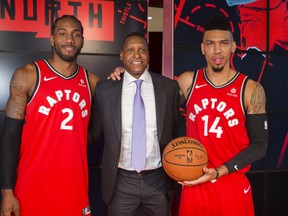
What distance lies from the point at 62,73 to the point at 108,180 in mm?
714

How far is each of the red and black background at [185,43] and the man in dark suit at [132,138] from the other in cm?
98

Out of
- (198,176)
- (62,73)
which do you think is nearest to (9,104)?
(62,73)

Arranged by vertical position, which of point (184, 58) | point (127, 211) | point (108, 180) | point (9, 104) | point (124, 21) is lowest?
point (127, 211)

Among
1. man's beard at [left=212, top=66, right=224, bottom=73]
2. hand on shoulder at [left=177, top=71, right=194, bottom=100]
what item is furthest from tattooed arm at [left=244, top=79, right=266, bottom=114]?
hand on shoulder at [left=177, top=71, right=194, bottom=100]

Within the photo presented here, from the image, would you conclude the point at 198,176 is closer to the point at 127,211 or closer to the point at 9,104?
the point at 127,211

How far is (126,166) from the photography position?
79.2 inches

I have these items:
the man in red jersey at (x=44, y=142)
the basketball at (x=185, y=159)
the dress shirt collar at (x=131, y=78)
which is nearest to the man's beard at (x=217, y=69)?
the dress shirt collar at (x=131, y=78)

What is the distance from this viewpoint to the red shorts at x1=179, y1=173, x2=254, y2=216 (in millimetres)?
2008

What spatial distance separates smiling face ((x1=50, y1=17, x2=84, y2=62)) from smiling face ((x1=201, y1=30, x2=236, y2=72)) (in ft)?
2.64

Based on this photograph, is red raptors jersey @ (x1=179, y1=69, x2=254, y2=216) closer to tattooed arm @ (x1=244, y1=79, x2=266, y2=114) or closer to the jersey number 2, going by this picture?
tattooed arm @ (x1=244, y1=79, x2=266, y2=114)

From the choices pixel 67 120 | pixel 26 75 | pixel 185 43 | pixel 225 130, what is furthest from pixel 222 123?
pixel 185 43

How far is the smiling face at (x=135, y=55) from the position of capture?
2031 millimetres

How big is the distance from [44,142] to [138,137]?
0.55 m

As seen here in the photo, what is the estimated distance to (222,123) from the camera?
204cm
